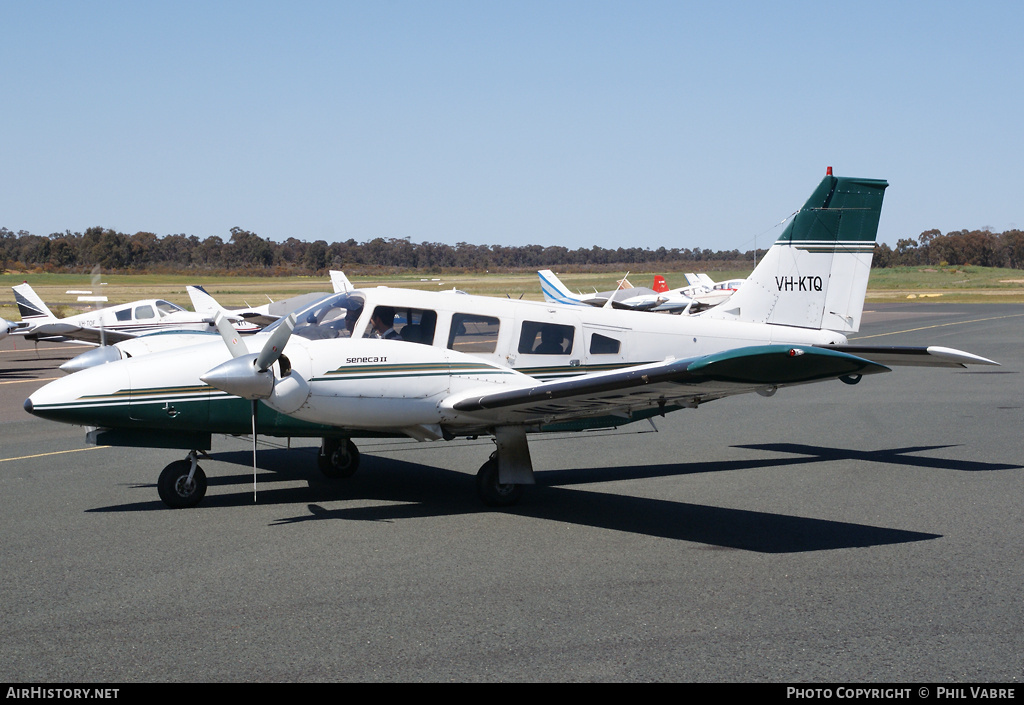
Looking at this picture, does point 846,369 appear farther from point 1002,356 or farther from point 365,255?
point 365,255

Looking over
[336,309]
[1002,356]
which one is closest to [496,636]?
[336,309]

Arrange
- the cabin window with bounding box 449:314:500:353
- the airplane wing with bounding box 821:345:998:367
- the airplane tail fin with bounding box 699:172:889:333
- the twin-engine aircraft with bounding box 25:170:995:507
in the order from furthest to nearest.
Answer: the airplane tail fin with bounding box 699:172:889:333, the cabin window with bounding box 449:314:500:353, the twin-engine aircraft with bounding box 25:170:995:507, the airplane wing with bounding box 821:345:998:367

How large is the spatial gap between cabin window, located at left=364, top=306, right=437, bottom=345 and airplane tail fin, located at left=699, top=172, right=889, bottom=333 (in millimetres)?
4194

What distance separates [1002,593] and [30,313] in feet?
93.5

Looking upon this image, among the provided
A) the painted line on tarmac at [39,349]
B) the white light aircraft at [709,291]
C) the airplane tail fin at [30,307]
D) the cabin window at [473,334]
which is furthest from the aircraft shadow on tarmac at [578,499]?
the white light aircraft at [709,291]

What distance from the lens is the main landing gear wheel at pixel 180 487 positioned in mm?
8641

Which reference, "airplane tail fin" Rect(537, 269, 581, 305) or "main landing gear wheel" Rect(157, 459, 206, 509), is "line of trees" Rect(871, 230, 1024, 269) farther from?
"main landing gear wheel" Rect(157, 459, 206, 509)

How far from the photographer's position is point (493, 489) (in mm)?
8672

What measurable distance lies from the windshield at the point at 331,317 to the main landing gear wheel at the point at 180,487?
5.62 ft

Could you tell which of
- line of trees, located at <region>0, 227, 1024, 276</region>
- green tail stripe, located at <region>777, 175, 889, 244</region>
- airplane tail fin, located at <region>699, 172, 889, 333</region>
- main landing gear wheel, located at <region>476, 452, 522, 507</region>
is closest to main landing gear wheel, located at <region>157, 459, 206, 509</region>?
main landing gear wheel, located at <region>476, 452, 522, 507</region>

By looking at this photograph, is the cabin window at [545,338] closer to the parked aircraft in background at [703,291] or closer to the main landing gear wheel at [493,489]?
the main landing gear wheel at [493,489]

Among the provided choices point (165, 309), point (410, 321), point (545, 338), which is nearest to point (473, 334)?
point (410, 321)

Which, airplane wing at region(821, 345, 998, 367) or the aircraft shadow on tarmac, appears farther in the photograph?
the aircraft shadow on tarmac

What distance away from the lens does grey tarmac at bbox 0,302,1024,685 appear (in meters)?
4.92
